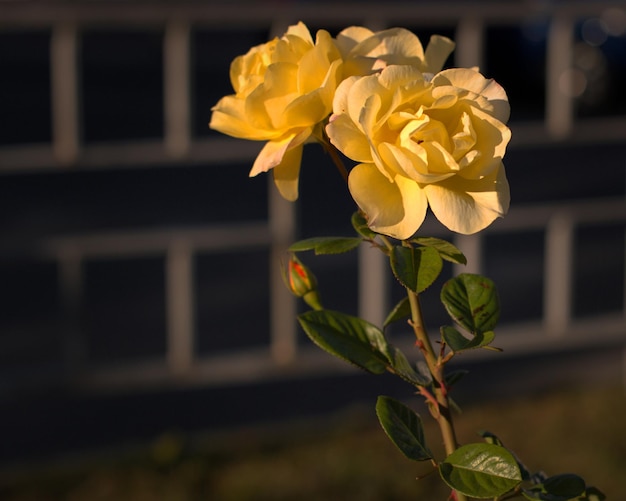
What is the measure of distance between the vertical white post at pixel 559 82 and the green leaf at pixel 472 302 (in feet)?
8.48

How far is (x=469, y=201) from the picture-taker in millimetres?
869

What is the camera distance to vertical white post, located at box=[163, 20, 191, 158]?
3135 mm

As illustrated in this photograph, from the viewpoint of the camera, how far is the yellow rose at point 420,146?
848 millimetres

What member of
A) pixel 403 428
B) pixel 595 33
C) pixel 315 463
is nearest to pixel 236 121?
pixel 403 428

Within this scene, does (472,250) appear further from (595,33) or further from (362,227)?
(595,33)

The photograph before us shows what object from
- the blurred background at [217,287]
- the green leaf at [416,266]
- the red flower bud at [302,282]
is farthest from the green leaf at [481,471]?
the blurred background at [217,287]

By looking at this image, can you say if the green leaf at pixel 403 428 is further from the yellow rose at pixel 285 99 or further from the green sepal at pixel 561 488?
the yellow rose at pixel 285 99

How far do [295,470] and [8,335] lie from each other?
234cm

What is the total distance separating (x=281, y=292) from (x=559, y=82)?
102 cm

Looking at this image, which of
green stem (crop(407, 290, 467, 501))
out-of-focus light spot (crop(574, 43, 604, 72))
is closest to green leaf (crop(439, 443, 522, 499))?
green stem (crop(407, 290, 467, 501))

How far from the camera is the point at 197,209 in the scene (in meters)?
8.77

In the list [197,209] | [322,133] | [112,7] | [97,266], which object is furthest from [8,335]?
[322,133]

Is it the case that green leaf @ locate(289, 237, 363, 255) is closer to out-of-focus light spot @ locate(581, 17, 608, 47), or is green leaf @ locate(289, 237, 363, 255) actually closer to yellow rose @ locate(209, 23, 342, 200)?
yellow rose @ locate(209, 23, 342, 200)

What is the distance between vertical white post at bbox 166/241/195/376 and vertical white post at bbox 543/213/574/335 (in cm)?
108
